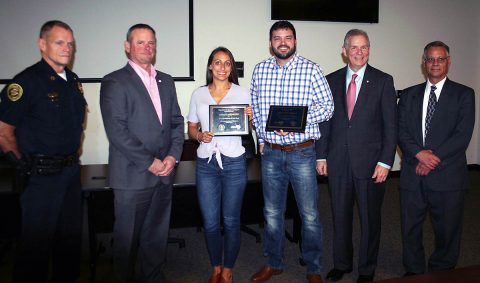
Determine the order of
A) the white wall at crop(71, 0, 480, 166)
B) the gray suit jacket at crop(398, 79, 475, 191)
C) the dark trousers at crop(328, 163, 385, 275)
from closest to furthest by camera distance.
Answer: the gray suit jacket at crop(398, 79, 475, 191)
the dark trousers at crop(328, 163, 385, 275)
the white wall at crop(71, 0, 480, 166)

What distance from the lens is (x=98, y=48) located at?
4.94m

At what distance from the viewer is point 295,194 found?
2.74 meters

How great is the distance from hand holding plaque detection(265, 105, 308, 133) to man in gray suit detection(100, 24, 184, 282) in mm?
658

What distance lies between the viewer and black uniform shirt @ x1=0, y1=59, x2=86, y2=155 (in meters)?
2.21

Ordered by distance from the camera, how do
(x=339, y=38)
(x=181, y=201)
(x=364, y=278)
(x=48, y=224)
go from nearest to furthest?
(x=48, y=224) < (x=364, y=278) < (x=181, y=201) < (x=339, y=38)

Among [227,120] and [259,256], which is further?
[259,256]

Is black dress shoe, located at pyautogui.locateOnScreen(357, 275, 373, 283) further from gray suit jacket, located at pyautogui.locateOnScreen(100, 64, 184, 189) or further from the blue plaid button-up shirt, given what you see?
gray suit jacket, located at pyautogui.locateOnScreen(100, 64, 184, 189)

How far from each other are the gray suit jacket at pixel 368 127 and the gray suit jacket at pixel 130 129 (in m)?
1.22

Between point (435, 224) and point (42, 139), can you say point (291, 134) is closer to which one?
point (435, 224)

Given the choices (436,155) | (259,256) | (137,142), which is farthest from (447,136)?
(137,142)

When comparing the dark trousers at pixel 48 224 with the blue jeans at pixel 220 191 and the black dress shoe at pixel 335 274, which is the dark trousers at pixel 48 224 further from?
the black dress shoe at pixel 335 274

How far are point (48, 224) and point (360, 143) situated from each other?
2.05m

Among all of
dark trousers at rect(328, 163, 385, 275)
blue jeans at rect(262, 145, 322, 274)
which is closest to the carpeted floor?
dark trousers at rect(328, 163, 385, 275)

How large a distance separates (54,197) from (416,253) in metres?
2.51
